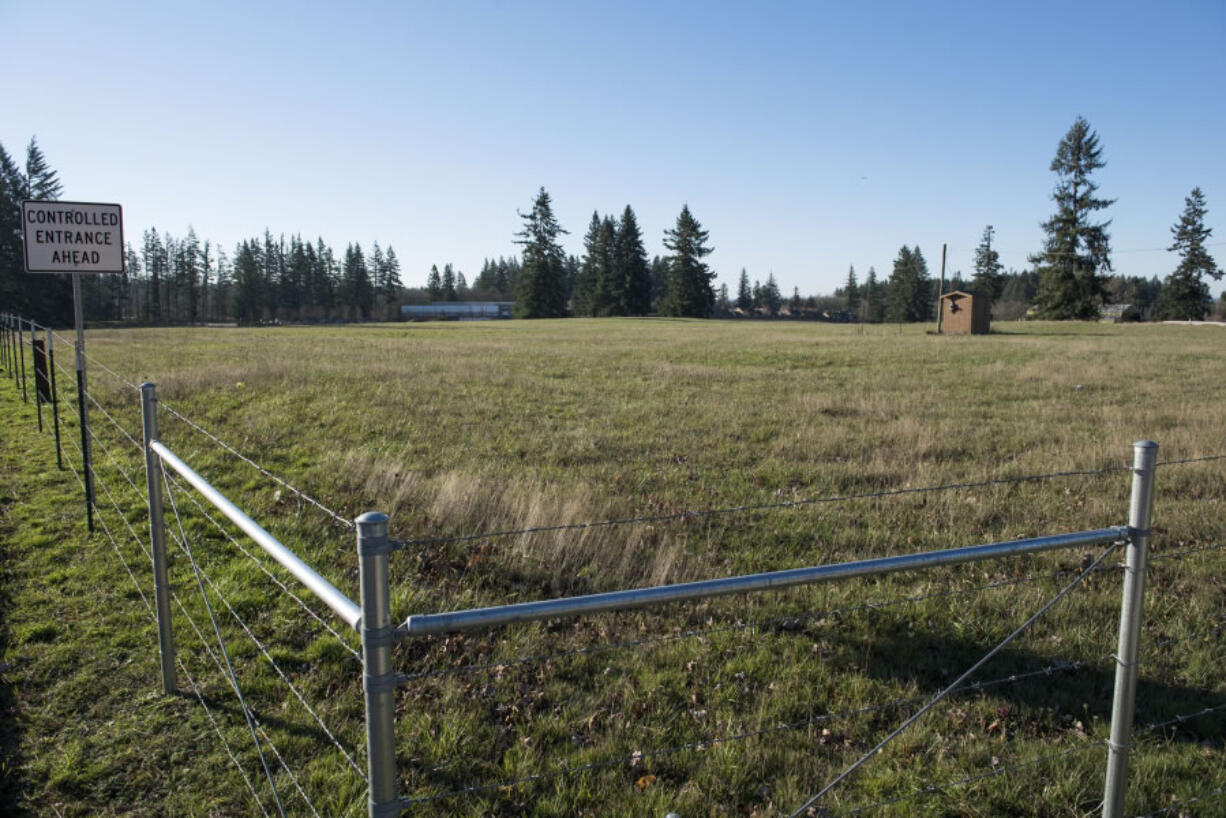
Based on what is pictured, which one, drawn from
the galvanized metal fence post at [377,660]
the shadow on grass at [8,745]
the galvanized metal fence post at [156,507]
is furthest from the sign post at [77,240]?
the galvanized metal fence post at [377,660]

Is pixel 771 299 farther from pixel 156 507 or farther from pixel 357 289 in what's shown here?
pixel 156 507

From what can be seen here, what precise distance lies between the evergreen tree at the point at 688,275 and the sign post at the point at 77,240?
85.4m

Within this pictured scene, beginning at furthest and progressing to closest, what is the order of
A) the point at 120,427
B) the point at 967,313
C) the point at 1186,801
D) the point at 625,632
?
the point at 967,313
the point at 120,427
the point at 625,632
the point at 1186,801

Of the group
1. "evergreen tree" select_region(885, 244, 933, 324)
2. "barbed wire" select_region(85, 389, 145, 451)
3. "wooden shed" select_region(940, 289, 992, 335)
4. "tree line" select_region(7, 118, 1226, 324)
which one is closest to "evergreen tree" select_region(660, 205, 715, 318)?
"tree line" select_region(7, 118, 1226, 324)

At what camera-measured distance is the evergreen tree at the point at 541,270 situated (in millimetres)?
94312

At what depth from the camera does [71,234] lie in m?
7.25

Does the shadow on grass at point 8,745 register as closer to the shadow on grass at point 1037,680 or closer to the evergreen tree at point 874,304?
the shadow on grass at point 1037,680

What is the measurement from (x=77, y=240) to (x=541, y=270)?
8895 cm

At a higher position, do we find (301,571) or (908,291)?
(908,291)

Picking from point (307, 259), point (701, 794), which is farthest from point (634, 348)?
point (307, 259)

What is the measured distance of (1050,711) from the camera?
13.5ft

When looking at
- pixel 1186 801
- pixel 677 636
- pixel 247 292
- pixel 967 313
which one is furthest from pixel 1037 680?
pixel 247 292

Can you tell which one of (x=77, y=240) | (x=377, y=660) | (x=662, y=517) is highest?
(x=77, y=240)

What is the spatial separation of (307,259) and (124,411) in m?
115
